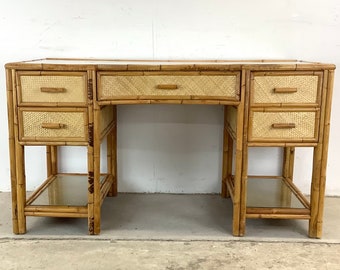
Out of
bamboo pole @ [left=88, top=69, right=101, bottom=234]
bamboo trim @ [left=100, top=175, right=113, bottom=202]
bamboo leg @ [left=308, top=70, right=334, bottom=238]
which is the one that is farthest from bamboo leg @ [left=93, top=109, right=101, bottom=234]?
bamboo leg @ [left=308, top=70, right=334, bottom=238]

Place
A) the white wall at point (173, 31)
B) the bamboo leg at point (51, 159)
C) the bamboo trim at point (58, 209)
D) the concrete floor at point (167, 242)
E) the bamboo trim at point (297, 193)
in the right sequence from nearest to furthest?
1. the concrete floor at point (167, 242)
2. the bamboo trim at point (58, 209)
3. the bamboo trim at point (297, 193)
4. the white wall at point (173, 31)
5. the bamboo leg at point (51, 159)

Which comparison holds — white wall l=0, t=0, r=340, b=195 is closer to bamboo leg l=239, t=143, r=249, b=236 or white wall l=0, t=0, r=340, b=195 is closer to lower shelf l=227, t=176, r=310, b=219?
lower shelf l=227, t=176, r=310, b=219

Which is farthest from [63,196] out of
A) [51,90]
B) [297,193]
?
[297,193]

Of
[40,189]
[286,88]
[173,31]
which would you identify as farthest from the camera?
[173,31]

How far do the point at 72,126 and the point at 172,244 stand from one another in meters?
0.72

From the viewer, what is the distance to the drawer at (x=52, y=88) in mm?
2027

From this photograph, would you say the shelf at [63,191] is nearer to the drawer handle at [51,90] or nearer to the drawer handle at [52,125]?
the drawer handle at [52,125]

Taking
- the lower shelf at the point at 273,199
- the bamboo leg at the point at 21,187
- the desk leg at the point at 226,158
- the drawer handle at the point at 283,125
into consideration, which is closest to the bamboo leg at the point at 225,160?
the desk leg at the point at 226,158

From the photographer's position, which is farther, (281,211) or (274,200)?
(274,200)

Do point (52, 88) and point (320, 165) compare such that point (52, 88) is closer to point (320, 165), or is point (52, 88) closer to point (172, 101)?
point (172, 101)

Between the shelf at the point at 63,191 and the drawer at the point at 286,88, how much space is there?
101 cm

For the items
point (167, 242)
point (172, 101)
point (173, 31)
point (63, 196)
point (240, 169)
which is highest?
point (173, 31)

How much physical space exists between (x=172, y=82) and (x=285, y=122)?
555mm

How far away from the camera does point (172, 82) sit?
2.04m
